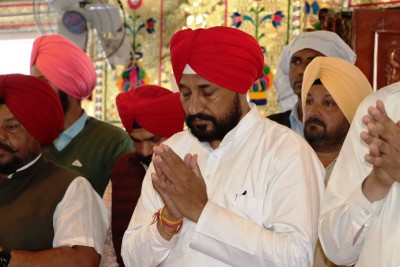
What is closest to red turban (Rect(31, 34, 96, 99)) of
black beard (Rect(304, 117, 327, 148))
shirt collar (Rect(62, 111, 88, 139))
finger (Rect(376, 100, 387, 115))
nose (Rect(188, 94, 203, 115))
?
shirt collar (Rect(62, 111, 88, 139))

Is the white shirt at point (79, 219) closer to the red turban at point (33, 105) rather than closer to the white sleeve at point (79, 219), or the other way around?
the white sleeve at point (79, 219)

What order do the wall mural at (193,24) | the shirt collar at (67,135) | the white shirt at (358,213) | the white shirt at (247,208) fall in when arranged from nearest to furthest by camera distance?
the white shirt at (358,213), the white shirt at (247,208), the shirt collar at (67,135), the wall mural at (193,24)

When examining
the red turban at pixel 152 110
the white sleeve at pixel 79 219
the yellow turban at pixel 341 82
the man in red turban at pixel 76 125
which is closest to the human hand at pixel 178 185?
the white sleeve at pixel 79 219

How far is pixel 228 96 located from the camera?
3.09m

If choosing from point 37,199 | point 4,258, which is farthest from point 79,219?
point 4,258

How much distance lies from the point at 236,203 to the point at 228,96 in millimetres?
395

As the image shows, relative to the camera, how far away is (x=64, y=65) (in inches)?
188

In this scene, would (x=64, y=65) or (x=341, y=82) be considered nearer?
(x=341, y=82)

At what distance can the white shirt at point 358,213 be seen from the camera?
8.05 ft

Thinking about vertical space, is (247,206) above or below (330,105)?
below

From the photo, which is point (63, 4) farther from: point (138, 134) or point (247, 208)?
point (247, 208)

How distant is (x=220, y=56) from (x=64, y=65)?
6.03 feet

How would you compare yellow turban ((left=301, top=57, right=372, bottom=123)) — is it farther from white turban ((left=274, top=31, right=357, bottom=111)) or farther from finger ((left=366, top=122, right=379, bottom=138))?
finger ((left=366, top=122, right=379, bottom=138))

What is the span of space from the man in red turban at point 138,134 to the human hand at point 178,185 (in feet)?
3.73
